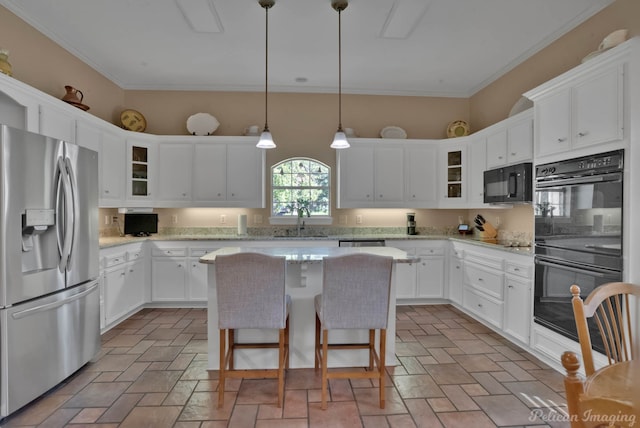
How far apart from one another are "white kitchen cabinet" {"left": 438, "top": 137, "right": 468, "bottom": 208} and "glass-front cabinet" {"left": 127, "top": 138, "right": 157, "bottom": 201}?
410 centimetres

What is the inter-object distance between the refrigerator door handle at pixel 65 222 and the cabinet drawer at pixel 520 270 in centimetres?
380

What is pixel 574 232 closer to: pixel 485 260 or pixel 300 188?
pixel 485 260

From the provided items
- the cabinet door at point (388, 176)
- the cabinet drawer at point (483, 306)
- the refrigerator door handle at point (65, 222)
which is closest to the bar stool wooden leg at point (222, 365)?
the refrigerator door handle at point (65, 222)

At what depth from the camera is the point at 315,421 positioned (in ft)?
6.81

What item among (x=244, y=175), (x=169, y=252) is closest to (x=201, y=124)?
(x=244, y=175)

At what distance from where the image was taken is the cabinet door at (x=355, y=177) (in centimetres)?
483

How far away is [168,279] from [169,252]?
1.16 feet

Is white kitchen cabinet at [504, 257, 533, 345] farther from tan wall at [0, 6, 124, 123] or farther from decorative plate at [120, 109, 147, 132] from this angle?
tan wall at [0, 6, 124, 123]

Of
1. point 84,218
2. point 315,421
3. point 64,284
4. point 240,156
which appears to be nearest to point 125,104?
point 240,156

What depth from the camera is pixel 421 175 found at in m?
4.91

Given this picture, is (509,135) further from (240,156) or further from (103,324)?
(103,324)

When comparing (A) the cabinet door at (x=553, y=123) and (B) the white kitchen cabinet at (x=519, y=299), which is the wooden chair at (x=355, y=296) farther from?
(A) the cabinet door at (x=553, y=123)

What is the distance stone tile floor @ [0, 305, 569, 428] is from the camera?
6.88 feet

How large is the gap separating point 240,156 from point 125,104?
191 cm
